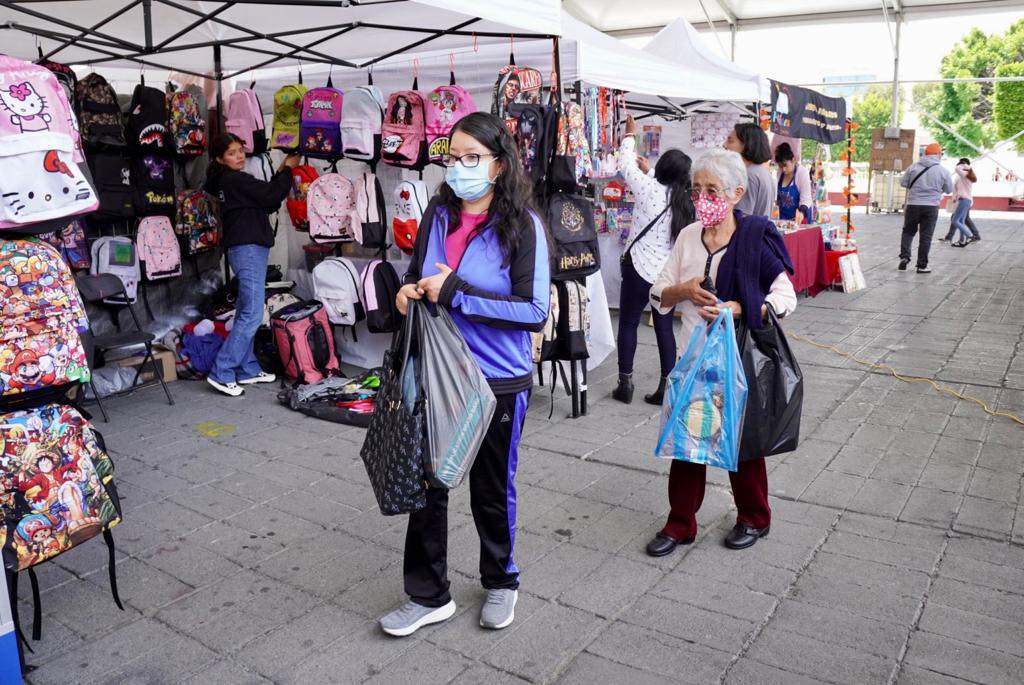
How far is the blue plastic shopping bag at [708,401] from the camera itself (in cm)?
311

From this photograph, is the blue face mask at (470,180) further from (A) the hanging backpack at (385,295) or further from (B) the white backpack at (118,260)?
(B) the white backpack at (118,260)

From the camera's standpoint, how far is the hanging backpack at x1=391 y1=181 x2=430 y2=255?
5.77 m

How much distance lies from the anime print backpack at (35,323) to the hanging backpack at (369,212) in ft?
11.2

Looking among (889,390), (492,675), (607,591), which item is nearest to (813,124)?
(889,390)

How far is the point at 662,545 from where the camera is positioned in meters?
3.43

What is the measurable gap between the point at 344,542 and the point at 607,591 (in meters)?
1.17

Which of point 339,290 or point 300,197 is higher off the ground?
point 300,197

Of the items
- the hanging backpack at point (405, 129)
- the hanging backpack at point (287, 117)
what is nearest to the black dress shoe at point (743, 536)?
the hanging backpack at point (405, 129)

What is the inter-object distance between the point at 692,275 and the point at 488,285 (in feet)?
3.55

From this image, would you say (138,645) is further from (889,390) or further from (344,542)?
(889,390)

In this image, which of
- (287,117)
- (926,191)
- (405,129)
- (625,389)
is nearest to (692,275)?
(625,389)

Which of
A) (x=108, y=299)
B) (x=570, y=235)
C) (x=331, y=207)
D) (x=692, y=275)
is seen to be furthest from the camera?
(x=331, y=207)

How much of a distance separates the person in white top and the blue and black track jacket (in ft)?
9.90

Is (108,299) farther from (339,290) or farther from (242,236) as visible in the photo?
(339,290)
